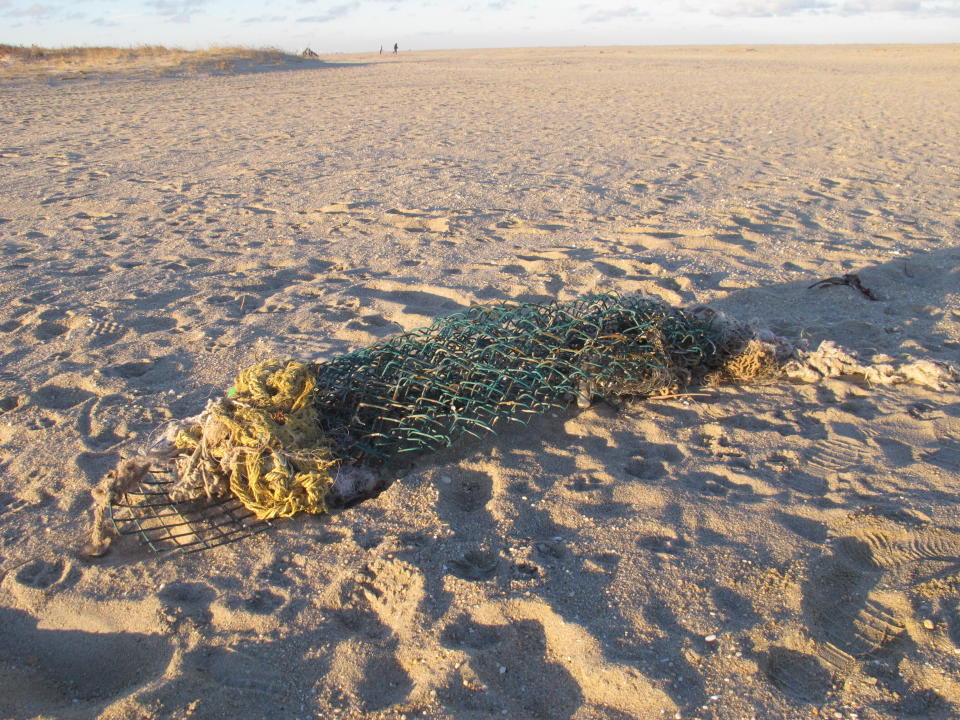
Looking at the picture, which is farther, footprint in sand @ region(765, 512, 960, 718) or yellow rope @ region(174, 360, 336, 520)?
yellow rope @ region(174, 360, 336, 520)

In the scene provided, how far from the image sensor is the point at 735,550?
2.16 metres

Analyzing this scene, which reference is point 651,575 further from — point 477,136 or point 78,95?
point 78,95

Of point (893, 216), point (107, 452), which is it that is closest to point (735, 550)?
point (107, 452)

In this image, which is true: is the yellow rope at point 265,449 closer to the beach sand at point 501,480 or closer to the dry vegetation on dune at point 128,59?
the beach sand at point 501,480

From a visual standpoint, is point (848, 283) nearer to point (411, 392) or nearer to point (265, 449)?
point (411, 392)

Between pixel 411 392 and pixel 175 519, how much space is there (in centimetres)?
95

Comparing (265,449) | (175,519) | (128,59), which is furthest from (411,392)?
(128,59)

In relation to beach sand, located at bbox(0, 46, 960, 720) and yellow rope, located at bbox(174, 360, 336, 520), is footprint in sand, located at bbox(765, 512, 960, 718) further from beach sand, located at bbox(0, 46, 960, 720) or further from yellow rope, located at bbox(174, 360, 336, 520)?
yellow rope, located at bbox(174, 360, 336, 520)

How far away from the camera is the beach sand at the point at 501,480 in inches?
70.8

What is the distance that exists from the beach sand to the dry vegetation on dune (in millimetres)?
13430

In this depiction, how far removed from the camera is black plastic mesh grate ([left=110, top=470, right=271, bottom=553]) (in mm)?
2320

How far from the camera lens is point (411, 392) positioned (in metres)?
2.75

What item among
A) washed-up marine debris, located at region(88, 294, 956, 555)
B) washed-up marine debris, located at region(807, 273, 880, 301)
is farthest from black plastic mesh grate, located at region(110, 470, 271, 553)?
washed-up marine debris, located at region(807, 273, 880, 301)

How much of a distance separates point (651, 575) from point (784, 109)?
1235 centimetres
